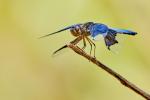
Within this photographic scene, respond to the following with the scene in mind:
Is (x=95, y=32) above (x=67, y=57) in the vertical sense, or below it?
above

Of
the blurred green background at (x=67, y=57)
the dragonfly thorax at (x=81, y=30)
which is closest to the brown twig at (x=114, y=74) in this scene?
the dragonfly thorax at (x=81, y=30)

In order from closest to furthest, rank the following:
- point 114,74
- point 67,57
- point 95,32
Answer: point 114,74, point 95,32, point 67,57

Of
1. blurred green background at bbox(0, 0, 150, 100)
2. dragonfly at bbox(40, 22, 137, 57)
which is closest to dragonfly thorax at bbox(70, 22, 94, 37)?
dragonfly at bbox(40, 22, 137, 57)

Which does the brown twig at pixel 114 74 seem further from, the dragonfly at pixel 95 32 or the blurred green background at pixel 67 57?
the blurred green background at pixel 67 57

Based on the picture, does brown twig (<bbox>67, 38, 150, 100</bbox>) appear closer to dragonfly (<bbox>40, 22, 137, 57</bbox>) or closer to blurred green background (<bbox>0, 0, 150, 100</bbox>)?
dragonfly (<bbox>40, 22, 137, 57</bbox>)

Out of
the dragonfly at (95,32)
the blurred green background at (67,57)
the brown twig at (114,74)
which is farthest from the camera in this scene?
the blurred green background at (67,57)

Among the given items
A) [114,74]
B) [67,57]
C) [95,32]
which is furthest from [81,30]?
[67,57]

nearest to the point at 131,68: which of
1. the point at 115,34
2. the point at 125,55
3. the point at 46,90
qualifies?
the point at 125,55

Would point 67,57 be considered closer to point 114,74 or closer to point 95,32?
point 95,32
